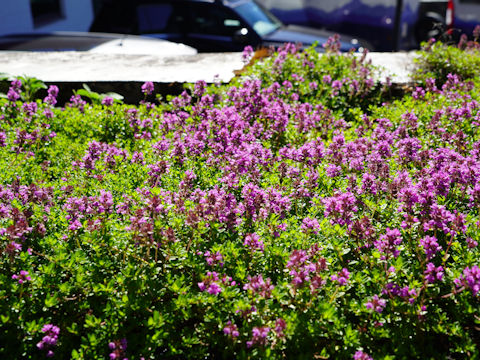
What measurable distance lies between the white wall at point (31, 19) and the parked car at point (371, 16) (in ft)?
25.9

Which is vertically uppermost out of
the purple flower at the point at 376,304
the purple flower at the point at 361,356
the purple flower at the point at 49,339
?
the purple flower at the point at 376,304

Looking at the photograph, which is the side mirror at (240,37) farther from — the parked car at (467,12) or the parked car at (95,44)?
the parked car at (467,12)

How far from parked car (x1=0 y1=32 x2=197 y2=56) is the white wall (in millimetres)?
6714

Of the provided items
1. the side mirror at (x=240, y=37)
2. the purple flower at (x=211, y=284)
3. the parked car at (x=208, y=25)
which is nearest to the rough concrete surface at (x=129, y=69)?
the side mirror at (x=240, y=37)

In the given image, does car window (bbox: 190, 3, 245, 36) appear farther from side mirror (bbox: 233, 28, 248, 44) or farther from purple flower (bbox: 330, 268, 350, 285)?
purple flower (bbox: 330, 268, 350, 285)

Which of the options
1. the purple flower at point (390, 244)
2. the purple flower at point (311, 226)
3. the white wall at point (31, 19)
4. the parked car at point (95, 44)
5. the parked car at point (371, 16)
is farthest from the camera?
the parked car at point (371, 16)

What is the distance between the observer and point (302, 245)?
126 inches

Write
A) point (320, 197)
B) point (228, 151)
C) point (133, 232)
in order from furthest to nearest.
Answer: point (228, 151)
point (320, 197)
point (133, 232)

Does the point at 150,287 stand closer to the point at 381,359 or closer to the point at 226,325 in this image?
the point at 226,325

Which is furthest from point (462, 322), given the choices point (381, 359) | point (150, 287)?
point (150, 287)

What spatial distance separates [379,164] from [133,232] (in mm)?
1941

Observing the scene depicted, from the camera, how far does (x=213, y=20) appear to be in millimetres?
11305

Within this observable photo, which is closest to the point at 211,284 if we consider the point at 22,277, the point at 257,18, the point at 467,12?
the point at 22,277

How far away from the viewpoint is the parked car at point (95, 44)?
32.3ft
